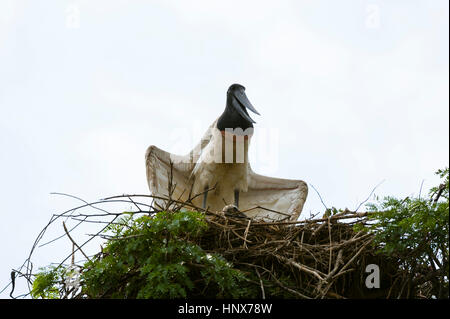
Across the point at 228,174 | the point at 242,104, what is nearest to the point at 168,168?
the point at 228,174

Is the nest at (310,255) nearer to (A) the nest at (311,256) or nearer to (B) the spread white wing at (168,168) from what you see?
(A) the nest at (311,256)

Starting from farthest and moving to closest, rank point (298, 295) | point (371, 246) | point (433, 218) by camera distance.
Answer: point (371, 246), point (298, 295), point (433, 218)

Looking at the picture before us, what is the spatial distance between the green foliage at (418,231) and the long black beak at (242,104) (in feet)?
9.77

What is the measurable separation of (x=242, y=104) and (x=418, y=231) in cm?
368

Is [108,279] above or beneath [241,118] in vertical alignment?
beneath

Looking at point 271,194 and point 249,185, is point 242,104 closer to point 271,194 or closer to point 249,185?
point 249,185

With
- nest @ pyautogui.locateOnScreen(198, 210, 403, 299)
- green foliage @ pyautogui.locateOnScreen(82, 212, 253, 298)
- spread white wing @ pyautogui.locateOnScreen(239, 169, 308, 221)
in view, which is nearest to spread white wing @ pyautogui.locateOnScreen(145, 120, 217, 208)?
spread white wing @ pyautogui.locateOnScreen(239, 169, 308, 221)

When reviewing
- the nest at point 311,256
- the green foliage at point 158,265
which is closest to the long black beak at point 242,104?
the nest at point 311,256

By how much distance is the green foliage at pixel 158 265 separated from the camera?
475cm

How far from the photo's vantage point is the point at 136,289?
499 centimetres
